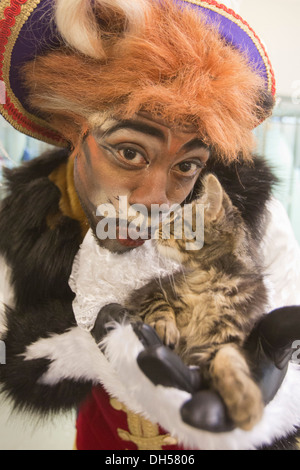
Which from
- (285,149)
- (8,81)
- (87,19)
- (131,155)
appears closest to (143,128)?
(131,155)

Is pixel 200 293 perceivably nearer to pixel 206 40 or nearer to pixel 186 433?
pixel 186 433

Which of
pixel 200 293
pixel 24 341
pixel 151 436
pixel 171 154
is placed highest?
pixel 171 154

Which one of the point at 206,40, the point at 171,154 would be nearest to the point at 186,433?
the point at 171,154

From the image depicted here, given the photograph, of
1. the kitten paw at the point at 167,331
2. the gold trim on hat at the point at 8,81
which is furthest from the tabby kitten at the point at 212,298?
the gold trim on hat at the point at 8,81

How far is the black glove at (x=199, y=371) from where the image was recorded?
366mm

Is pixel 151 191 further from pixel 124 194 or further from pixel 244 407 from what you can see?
pixel 244 407

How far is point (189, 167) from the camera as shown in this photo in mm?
521

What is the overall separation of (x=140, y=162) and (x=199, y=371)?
25cm

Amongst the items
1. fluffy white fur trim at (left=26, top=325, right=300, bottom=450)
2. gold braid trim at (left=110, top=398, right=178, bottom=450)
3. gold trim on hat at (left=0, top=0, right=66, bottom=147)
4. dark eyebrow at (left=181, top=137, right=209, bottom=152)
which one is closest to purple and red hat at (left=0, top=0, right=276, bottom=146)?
gold trim on hat at (left=0, top=0, right=66, bottom=147)

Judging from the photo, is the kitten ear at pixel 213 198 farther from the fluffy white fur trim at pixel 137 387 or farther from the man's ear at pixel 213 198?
the fluffy white fur trim at pixel 137 387

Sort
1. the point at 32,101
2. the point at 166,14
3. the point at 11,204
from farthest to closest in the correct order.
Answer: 1. the point at 11,204
2. the point at 32,101
3. the point at 166,14

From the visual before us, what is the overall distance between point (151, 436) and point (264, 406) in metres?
0.23

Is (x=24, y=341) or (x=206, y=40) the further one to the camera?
(x=24, y=341)

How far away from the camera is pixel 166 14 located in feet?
1.55
